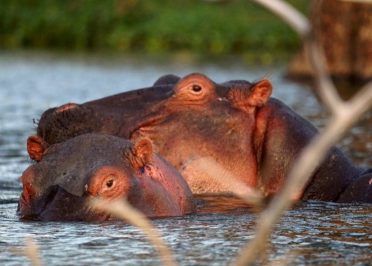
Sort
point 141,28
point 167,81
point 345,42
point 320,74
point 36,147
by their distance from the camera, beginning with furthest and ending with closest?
point 141,28 < point 345,42 < point 167,81 < point 36,147 < point 320,74

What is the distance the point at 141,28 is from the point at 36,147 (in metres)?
24.4

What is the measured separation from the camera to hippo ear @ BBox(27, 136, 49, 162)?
6.08m

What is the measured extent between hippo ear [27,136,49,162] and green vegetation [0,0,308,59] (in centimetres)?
2139

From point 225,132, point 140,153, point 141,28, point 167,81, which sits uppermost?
point 141,28

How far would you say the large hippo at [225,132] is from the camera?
7.21 m

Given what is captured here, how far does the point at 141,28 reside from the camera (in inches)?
1193

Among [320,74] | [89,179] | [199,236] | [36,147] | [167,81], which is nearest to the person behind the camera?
[320,74]

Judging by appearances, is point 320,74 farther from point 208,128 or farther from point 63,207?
point 208,128

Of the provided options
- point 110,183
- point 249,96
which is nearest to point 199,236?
point 110,183

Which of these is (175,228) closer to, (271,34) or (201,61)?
(201,61)

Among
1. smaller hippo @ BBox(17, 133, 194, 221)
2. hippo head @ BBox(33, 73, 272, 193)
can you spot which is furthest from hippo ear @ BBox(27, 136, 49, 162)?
hippo head @ BBox(33, 73, 272, 193)

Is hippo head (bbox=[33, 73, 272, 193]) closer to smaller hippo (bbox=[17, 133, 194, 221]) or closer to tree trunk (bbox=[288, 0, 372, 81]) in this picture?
smaller hippo (bbox=[17, 133, 194, 221])

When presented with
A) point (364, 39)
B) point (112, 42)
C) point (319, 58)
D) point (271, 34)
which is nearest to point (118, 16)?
point (112, 42)

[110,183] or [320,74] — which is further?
[110,183]
